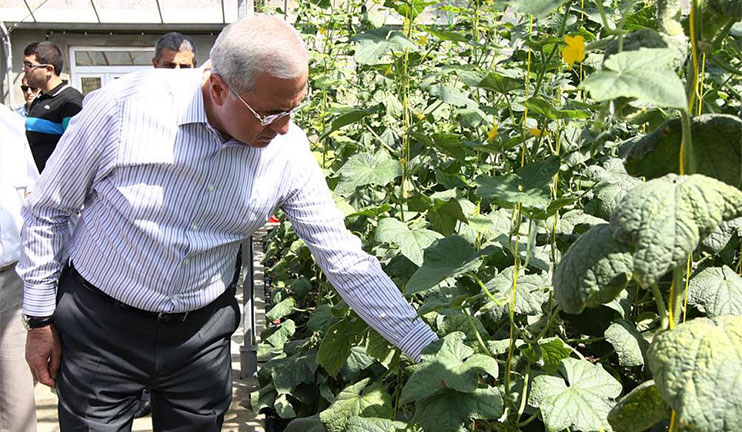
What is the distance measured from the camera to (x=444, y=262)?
1.92m

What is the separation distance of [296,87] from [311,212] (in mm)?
504

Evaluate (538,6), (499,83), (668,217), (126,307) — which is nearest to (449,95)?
(499,83)

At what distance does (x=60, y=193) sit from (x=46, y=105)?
258 centimetres

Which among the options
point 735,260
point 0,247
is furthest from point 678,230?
point 0,247

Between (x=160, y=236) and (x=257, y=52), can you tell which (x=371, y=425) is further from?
(x=257, y=52)

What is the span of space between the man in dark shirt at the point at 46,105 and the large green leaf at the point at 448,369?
3156 millimetres

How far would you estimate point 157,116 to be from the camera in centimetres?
214

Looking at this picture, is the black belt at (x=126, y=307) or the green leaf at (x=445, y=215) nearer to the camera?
the green leaf at (x=445, y=215)

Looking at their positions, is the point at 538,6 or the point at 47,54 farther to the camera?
the point at 47,54

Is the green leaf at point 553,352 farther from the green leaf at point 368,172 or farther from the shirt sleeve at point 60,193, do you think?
the shirt sleeve at point 60,193

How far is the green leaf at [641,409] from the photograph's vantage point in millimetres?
1193

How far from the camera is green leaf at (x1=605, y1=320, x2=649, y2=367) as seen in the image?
2.06m

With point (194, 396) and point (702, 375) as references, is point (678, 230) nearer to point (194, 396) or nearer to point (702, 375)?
point (702, 375)

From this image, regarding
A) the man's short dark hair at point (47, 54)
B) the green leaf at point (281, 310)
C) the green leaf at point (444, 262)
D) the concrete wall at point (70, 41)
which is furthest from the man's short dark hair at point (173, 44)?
the concrete wall at point (70, 41)
